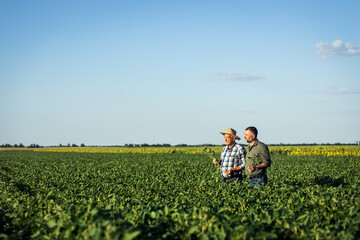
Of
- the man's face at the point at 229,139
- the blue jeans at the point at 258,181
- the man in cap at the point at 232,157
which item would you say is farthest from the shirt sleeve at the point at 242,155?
the blue jeans at the point at 258,181

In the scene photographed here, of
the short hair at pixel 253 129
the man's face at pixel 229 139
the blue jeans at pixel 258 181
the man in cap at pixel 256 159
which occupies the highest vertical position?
the short hair at pixel 253 129

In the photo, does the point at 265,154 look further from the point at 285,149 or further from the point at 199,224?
the point at 285,149

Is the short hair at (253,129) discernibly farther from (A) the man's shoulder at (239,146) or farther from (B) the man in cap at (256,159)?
(A) the man's shoulder at (239,146)

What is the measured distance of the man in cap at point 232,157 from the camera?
8656 millimetres

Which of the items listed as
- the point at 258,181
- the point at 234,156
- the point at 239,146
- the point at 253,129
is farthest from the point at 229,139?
the point at 258,181

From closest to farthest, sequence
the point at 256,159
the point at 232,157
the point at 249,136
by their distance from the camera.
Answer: the point at 256,159 < the point at 249,136 < the point at 232,157

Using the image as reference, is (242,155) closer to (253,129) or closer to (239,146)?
(239,146)

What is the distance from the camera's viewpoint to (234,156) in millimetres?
8727

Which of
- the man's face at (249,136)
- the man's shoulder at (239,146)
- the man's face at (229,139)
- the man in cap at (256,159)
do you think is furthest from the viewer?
the man's shoulder at (239,146)

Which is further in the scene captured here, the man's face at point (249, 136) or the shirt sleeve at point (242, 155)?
the shirt sleeve at point (242, 155)

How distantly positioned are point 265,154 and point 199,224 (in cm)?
471

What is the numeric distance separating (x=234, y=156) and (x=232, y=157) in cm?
6

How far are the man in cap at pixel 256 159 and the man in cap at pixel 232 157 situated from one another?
191mm

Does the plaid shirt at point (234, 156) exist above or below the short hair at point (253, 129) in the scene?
below
